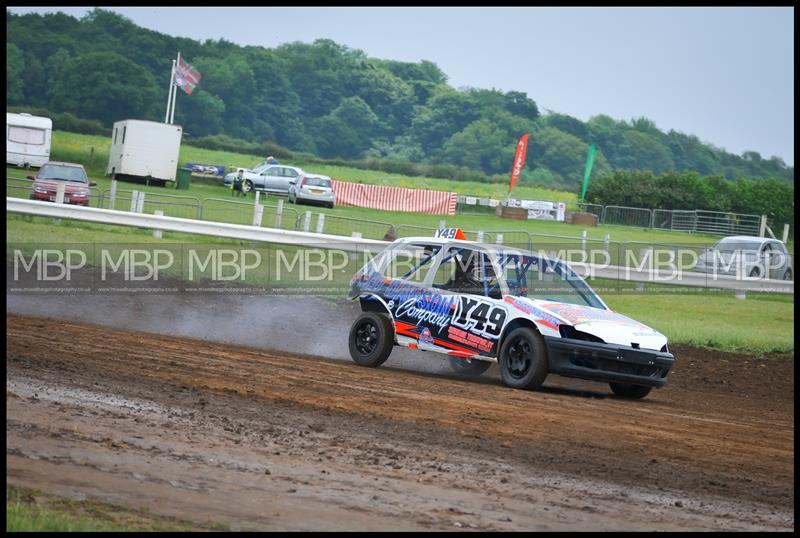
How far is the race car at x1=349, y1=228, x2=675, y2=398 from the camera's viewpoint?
12383 mm

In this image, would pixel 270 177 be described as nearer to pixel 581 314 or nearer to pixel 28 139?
pixel 28 139

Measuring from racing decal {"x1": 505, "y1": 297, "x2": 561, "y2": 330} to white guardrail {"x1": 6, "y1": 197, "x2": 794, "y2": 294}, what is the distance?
417 inches

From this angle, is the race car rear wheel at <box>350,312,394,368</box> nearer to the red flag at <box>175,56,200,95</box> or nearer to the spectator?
the spectator

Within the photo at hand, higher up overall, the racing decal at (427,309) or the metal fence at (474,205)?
the metal fence at (474,205)

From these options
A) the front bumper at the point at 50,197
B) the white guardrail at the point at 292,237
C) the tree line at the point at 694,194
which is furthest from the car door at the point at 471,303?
the tree line at the point at 694,194

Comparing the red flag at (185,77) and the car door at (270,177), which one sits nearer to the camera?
the car door at (270,177)

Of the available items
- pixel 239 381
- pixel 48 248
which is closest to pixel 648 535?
pixel 239 381

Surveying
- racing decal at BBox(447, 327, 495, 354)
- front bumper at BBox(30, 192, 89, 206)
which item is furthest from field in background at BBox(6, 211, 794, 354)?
racing decal at BBox(447, 327, 495, 354)

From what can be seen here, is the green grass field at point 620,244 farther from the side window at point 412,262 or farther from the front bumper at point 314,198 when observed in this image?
the side window at point 412,262

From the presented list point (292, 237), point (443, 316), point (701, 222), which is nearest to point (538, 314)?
point (443, 316)

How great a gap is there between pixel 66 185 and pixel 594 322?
68.8ft

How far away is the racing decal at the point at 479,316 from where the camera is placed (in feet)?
42.4

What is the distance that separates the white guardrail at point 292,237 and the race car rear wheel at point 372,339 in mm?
9537

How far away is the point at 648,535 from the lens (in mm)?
6285
